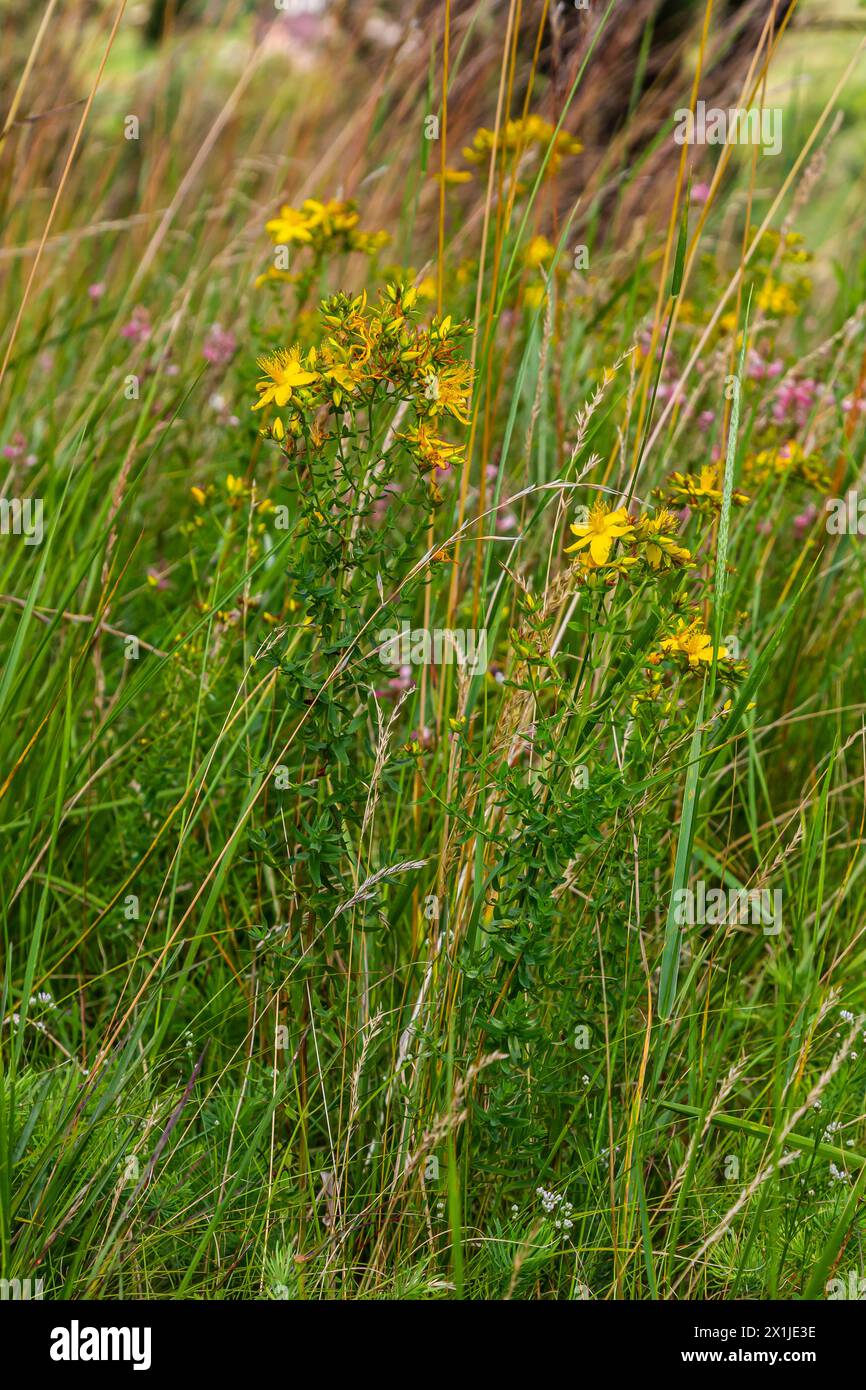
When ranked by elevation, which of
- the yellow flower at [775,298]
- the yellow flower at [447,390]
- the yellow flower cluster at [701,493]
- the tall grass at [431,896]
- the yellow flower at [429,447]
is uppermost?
the yellow flower at [775,298]

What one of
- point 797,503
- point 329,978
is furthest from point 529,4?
point 329,978

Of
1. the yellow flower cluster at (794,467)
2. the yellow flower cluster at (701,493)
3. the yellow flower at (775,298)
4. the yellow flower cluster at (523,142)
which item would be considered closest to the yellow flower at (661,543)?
the yellow flower cluster at (701,493)

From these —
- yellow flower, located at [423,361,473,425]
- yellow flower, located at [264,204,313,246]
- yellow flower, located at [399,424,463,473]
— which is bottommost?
yellow flower, located at [399,424,463,473]

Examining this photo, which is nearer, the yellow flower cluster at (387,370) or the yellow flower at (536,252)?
the yellow flower cluster at (387,370)

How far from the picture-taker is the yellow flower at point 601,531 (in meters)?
1.30

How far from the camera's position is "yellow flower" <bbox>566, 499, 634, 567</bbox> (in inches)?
51.4

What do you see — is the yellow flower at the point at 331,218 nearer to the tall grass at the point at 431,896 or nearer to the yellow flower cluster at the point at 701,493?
the tall grass at the point at 431,896

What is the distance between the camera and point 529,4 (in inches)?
137

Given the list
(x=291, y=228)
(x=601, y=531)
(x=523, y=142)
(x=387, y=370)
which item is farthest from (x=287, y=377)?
(x=523, y=142)

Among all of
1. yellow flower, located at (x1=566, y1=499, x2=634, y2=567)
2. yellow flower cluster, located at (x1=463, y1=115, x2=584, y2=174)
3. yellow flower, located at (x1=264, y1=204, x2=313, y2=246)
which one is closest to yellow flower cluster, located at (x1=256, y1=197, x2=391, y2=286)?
yellow flower, located at (x1=264, y1=204, x2=313, y2=246)

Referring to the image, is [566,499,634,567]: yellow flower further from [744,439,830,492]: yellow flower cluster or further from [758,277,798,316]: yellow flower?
[758,277,798,316]: yellow flower

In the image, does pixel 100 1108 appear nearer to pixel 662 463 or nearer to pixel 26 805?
pixel 26 805

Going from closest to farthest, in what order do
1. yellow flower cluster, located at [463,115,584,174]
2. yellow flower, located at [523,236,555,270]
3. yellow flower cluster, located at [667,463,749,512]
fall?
1. yellow flower cluster, located at [667,463,749,512]
2. yellow flower cluster, located at [463,115,584,174]
3. yellow flower, located at [523,236,555,270]

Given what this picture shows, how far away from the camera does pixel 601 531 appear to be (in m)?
1.33
